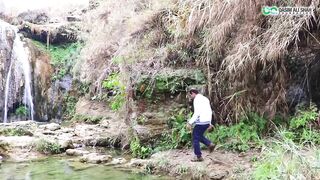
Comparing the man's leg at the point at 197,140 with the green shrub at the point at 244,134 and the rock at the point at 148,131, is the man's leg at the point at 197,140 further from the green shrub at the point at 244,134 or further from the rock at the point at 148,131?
the rock at the point at 148,131

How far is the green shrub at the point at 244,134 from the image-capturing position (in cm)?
761

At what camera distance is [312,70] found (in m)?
7.66

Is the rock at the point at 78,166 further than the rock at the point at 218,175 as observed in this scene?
Yes

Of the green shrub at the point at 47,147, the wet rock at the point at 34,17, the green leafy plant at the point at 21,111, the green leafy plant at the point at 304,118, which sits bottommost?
the green shrub at the point at 47,147

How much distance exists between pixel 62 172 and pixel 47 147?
2.32m

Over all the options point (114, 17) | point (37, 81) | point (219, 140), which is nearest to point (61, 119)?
point (37, 81)

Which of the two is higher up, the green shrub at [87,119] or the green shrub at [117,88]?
the green shrub at [117,88]

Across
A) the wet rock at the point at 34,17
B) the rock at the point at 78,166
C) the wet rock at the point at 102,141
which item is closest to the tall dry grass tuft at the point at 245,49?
the rock at the point at 78,166

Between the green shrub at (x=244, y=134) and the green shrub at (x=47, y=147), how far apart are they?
4.17 meters

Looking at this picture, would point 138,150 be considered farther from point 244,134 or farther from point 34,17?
point 34,17

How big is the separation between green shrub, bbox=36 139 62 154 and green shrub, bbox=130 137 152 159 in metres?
2.08

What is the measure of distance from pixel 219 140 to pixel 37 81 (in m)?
11.4

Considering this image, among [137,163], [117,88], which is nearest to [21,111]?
[117,88]

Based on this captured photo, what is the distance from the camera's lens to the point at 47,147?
32.3 ft
